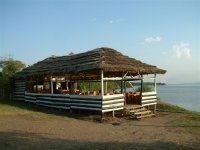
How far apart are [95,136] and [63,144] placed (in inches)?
77.1

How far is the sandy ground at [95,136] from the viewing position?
9.02m

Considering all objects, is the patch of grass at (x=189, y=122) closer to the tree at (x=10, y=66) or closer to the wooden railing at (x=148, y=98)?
the wooden railing at (x=148, y=98)

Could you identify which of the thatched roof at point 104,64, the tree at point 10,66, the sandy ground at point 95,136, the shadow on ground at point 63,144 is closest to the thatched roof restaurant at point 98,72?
the thatched roof at point 104,64

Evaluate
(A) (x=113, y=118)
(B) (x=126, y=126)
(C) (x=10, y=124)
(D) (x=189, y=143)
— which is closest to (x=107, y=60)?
(A) (x=113, y=118)

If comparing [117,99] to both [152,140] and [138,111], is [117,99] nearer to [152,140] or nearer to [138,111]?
[138,111]

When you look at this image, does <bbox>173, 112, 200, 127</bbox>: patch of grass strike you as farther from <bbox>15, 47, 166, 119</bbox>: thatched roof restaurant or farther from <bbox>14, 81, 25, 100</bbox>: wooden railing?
<bbox>14, 81, 25, 100</bbox>: wooden railing

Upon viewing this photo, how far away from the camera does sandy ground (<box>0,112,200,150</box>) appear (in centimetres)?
902

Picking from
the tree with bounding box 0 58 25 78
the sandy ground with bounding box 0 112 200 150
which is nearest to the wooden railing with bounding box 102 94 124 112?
the sandy ground with bounding box 0 112 200 150

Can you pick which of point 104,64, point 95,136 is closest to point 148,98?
→ point 104,64

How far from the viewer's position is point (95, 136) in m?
10.8

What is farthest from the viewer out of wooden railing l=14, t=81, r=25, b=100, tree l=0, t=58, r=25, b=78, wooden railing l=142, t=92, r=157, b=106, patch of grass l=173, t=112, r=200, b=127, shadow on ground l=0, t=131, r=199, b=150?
tree l=0, t=58, r=25, b=78

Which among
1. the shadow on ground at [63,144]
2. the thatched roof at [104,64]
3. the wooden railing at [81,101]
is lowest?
the shadow on ground at [63,144]

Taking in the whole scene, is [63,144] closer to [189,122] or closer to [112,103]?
[112,103]

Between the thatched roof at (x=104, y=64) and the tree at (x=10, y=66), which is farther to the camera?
the tree at (x=10, y=66)
